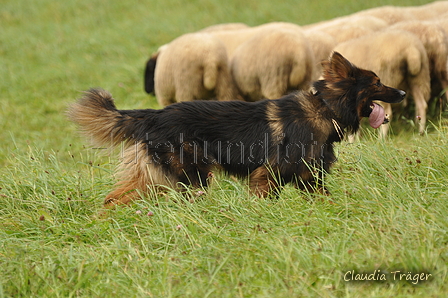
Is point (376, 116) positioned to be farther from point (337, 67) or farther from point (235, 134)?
point (235, 134)

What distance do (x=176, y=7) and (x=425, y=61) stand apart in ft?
38.3

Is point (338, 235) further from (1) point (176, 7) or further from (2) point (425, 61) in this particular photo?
(1) point (176, 7)

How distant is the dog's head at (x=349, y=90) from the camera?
157 inches

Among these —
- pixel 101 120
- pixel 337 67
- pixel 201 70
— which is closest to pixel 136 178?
pixel 101 120

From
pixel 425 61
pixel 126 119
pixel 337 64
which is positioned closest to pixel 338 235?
pixel 337 64

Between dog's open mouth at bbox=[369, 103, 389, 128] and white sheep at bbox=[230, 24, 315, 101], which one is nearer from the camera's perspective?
dog's open mouth at bbox=[369, 103, 389, 128]

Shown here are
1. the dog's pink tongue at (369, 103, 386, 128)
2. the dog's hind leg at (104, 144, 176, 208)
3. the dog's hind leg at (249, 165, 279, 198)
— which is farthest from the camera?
the dog's pink tongue at (369, 103, 386, 128)

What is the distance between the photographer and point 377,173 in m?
4.09

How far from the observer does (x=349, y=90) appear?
13.1 feet

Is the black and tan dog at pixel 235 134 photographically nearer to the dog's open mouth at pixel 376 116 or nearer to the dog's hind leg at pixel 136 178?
the dog's hind leg at pixel 136 178

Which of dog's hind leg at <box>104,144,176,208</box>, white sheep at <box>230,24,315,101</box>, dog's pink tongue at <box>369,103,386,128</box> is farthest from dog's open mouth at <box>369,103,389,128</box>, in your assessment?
white sheep at <box>230,24,315,101</box>

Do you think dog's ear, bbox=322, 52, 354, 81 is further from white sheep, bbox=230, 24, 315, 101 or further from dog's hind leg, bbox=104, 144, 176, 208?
white sheep, bbox=230, 24, 315, 101

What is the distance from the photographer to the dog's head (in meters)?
3.98

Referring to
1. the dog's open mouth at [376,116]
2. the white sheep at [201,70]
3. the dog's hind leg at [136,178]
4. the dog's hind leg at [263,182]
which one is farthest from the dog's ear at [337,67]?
the white sheep at [201,70]
